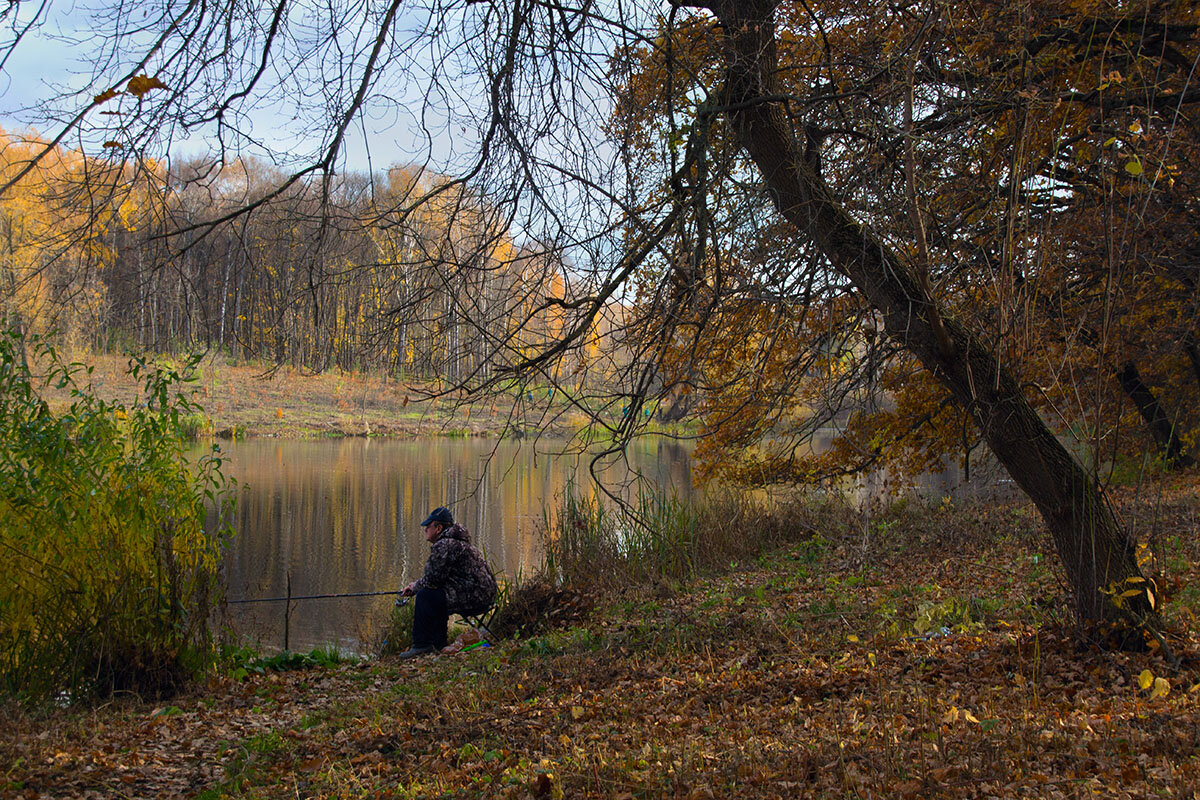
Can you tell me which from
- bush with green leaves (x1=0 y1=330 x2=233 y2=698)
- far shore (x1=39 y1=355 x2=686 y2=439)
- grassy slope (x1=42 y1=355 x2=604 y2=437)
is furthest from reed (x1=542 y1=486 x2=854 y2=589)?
grassy slope (x1=42 y1=355 x2=604 y2=437)

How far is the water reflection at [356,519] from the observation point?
31.1 feet

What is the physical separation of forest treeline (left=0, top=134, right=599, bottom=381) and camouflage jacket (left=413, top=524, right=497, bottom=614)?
2.56m

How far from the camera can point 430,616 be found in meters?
7.38

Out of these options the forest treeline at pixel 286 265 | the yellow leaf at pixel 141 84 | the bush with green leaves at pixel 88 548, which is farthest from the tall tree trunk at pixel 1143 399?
the yellow leaf at pixel 141 84

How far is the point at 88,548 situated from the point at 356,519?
9.84m

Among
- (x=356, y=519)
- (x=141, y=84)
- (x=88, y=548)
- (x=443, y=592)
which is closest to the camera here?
(x=141, y=84)

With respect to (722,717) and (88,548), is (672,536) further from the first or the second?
(88,548)

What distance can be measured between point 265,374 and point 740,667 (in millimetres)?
2999

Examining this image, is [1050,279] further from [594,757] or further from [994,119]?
[594,757]

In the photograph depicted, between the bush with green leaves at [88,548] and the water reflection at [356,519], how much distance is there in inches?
65.6

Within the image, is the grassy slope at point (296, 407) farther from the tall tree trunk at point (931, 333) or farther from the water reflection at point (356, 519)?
the tall tree trunk at point (931, 333)

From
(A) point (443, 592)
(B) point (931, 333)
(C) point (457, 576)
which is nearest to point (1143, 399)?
(B) point (931, 333)

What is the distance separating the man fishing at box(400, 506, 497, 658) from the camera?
24.0ft

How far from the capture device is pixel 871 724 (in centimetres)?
342
